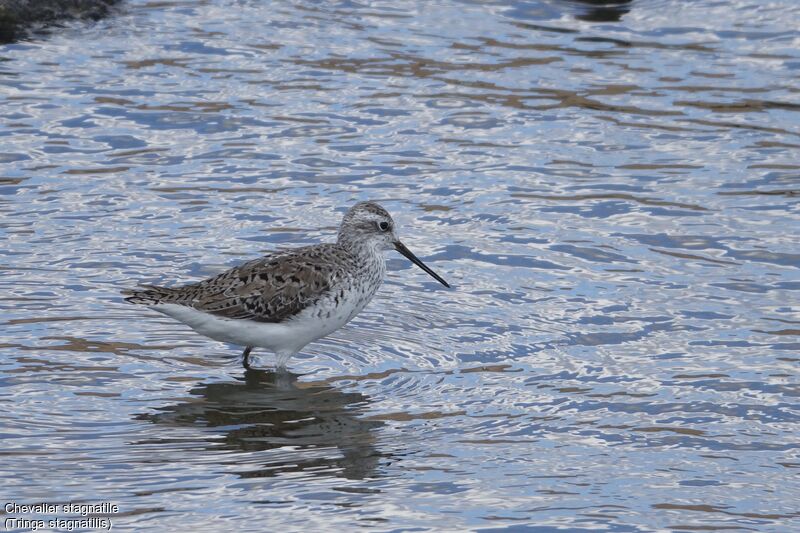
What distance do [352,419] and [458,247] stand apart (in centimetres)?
380

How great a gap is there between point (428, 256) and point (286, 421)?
3600mm

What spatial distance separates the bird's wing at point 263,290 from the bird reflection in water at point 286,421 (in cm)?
54

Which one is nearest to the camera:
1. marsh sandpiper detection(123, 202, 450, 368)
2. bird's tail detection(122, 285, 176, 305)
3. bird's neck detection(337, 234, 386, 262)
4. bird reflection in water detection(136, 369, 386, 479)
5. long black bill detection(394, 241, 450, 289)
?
bird reflection in water detection(136, 369, 386, 479)

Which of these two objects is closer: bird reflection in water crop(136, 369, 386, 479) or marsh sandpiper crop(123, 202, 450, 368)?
bird reflection in water crop(136, 369, 386, 479)

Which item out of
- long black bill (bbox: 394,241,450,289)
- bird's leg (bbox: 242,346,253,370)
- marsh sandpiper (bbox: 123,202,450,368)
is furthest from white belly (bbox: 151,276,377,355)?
long black bill (bbox: 394,241,450,289)

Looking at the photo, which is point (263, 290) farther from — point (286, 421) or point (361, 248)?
point (286, 421)

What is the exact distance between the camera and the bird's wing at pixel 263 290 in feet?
35.5

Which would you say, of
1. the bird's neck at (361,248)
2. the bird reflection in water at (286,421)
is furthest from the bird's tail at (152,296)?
the bird's neck at (361,248)

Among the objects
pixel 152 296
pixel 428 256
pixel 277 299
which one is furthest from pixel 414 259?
pixel 152 296

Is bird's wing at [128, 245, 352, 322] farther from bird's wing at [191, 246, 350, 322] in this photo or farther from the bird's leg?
the bird's leg

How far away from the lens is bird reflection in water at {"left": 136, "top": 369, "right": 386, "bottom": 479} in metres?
9.20

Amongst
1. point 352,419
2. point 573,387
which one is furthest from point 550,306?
point 352,419

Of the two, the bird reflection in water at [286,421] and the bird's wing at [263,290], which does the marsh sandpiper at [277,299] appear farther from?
the bird reflection in water at [286,421]

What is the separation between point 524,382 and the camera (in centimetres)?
1055
